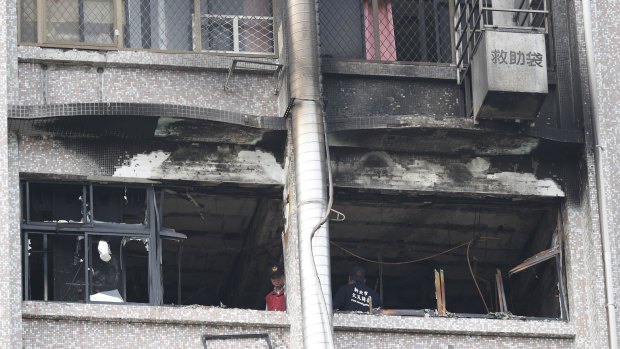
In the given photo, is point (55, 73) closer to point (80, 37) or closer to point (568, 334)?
point (80, 37)

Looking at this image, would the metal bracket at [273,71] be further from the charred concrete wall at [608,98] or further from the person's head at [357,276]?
the charred concrete wall at [608,98]

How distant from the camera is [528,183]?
31000 millimetres

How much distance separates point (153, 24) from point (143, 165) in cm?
243

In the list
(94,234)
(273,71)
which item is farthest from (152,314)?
(273,71)

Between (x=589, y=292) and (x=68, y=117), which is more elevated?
(x=68, y=117)

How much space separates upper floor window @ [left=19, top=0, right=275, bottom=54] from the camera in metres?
30.0

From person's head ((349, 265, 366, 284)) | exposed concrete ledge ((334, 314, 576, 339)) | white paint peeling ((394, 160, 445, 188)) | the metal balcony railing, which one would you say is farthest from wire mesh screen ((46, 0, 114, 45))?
exposed concrete ledge ((334, 314, 576, 339))

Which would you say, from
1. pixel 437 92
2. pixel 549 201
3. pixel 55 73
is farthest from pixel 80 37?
pixel 549 201

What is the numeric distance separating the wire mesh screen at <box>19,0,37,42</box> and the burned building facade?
3cm

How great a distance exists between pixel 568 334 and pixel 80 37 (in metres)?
9.20

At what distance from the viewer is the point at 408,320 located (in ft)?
97.3

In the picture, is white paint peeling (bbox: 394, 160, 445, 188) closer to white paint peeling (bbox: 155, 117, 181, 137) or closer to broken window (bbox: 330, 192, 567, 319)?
broken window (bbox: 330, 192, 567, 319)

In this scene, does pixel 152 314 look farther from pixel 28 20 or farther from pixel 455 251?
pixel 455 251

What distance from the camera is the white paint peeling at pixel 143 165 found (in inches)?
1163
